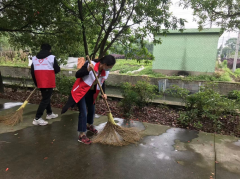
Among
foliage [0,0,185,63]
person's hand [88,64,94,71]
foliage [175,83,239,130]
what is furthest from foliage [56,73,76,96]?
foliage [175,83,239,130]

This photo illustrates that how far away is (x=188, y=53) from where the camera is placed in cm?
1123

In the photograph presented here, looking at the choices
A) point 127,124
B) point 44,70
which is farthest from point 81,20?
point 127,124

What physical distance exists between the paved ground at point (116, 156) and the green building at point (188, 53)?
8.09 meters

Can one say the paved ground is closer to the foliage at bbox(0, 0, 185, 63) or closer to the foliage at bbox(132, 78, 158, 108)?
the foliage at bbox(132, 78, 158, 108)

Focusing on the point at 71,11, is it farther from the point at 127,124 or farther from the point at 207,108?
the point at 207,108

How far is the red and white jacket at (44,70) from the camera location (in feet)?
12.0

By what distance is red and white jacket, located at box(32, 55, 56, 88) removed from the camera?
3670 mm

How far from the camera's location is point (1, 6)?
16.9 feet

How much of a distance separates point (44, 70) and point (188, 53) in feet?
31.6

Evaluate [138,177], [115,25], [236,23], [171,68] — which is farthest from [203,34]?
[138,177]

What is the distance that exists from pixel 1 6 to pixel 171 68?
9288 mm

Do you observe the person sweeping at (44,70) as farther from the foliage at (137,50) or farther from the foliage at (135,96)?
the foliage at (137,50)

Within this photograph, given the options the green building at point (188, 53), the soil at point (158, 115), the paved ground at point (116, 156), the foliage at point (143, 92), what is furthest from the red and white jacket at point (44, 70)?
the green building at point (188, 53)

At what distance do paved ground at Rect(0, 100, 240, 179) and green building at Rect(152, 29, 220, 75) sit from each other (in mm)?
8085
